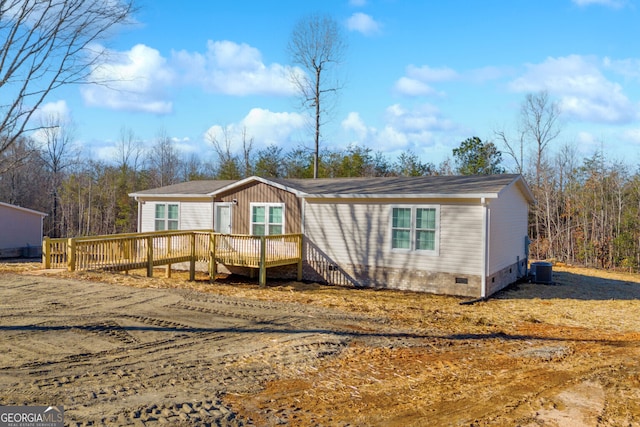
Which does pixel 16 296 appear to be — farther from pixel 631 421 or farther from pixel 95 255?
pixel 631 421

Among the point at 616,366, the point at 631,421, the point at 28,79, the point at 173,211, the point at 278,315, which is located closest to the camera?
the point at 631,421

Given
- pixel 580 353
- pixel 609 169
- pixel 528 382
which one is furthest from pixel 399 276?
pixel 609 169

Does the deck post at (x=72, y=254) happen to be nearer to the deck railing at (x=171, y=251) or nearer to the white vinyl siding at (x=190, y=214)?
the deck railing at (x=171, y=251)

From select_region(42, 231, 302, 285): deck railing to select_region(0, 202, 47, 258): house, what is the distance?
10.8 meters

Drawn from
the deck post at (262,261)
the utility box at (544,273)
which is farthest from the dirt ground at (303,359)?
the utility box at (544,273)

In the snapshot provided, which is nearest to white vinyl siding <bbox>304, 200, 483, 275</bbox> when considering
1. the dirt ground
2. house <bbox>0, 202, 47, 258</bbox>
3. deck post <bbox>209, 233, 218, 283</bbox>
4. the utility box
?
the dirt ground

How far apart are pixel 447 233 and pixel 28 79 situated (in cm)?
1094

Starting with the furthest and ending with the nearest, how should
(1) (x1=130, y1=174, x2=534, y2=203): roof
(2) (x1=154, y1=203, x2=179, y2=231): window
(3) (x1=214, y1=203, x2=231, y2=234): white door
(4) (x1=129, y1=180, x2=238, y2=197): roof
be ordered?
(2) (x1=154, y1=203, x2=179, y2=231): window, (4) (x1=129, y1=180, x2=238, y2=197): roof, (3) (x1=214, y1=203, x2=231, y2=234): white door, (1) (x1=130, y1=174, x2=534, y2=203): roof

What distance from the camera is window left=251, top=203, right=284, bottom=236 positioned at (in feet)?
53.9

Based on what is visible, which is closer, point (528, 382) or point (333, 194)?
point (528, 382)

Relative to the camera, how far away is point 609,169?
28203 millimetres

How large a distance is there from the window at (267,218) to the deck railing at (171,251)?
1.06 m

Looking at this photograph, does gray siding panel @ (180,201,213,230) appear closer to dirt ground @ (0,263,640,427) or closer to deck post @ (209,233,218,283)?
deck post @ (209,233,218,283)

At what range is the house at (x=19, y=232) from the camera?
23.6 m
